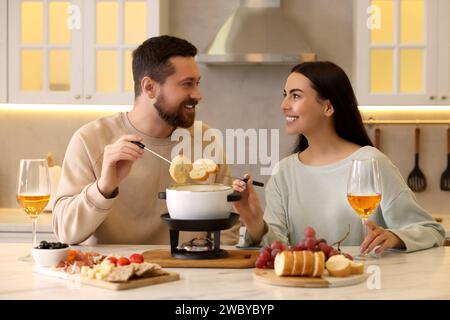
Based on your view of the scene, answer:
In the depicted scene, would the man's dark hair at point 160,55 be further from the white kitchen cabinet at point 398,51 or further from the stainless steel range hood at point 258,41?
the white kitchen cabinet at point 398,51

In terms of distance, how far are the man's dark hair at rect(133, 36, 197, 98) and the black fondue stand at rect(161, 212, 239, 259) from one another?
0.95 meters

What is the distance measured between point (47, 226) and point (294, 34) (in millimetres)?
1726

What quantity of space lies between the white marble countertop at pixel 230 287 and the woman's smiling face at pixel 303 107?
912mm

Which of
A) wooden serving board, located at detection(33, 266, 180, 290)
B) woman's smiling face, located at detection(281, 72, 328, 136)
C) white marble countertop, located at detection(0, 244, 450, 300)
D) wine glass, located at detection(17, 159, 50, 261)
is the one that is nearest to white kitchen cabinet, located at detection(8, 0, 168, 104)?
woman's smiling face, located at detection(281, 72, 328, 136)

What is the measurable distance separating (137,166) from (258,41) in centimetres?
161

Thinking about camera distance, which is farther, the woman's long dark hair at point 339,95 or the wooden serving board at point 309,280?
the woman's long dark hair at point 339,95

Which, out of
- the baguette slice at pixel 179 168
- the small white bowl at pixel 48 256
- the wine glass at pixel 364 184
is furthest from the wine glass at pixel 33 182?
the wine glass at pixel 364 184

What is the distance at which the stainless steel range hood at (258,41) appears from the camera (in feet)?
14.3

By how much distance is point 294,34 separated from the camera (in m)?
4.46

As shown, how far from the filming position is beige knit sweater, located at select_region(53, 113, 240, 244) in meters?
2.92

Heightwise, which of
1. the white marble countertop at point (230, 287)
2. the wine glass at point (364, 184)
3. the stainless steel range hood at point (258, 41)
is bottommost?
the white marble countertop at point (230, 287)

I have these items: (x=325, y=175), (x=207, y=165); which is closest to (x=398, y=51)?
(x=325, y=175)

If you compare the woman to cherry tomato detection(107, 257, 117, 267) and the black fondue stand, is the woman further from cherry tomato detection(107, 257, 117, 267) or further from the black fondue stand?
cherry tomato detection(107, 257, 117, 267)
